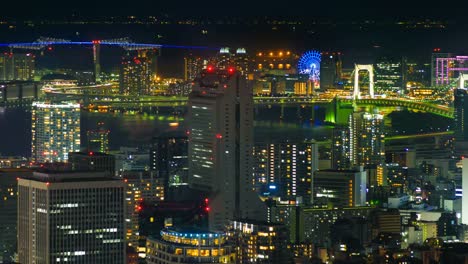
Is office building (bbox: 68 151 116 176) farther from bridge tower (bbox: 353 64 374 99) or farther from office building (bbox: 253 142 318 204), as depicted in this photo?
bridge tower (bbox: 353 64 374 99)

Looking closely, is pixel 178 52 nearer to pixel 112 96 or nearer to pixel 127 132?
pixel 112 96

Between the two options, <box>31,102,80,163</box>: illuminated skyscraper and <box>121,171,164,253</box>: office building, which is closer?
<box>121,171,164,253</box>: office building

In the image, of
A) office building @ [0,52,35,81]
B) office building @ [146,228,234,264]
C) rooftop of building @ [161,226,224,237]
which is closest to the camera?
office building @ [146,228,234,264]

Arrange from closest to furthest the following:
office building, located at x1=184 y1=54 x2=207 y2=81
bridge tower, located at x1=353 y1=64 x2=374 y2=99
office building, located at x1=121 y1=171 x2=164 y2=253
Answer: office building, located at x1=121 y1=171 x2=164 y2=253 < bridge tower, located at x1=353 y1=64 x2=374 y2=99 < office building, located at x1=184 y1=54 x2=207 y2=81

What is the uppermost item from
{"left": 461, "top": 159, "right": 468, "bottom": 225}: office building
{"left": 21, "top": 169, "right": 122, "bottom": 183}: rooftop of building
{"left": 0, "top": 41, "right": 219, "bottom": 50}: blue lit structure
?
{"left": 0, "top": 41, "right": 219, "bottom": 50}: blue lit structure

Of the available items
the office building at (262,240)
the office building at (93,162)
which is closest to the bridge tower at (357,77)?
the office building at (93,162)

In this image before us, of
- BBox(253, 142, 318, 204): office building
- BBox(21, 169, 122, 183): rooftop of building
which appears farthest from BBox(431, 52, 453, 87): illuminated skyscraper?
BBox(21, 169, 122, 183): rooftop of building

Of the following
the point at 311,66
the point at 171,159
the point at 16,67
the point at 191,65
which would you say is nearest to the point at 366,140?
the point at 171,159

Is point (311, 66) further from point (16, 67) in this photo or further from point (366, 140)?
point (366, 140)
